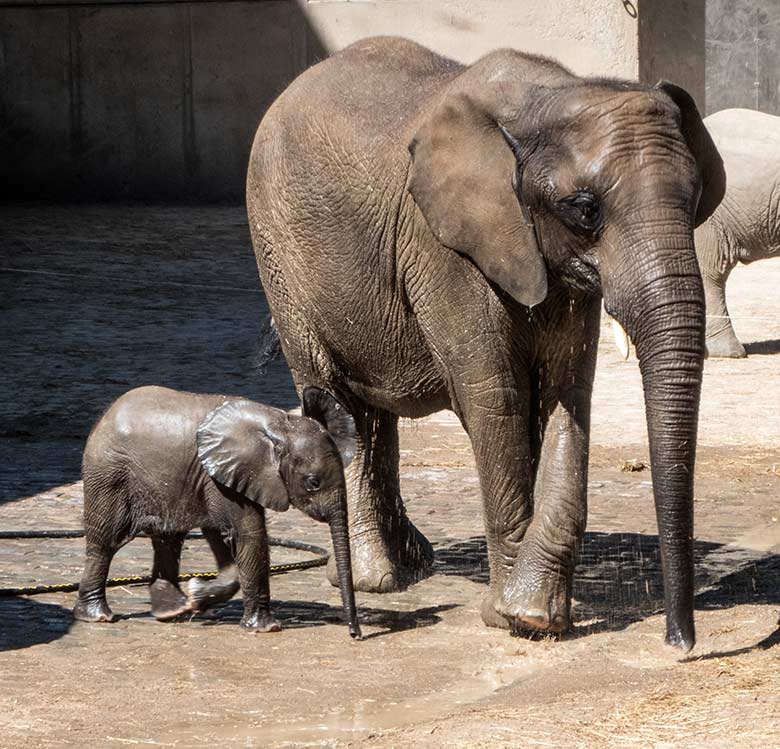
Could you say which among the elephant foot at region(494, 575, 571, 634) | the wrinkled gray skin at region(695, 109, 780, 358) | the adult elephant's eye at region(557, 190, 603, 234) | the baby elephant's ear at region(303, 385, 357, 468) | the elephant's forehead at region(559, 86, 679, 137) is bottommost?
the wrinkled gray skin at region(695, 109, 780, 358)

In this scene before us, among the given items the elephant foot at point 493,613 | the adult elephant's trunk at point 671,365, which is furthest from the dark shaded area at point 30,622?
the adult elephant's trunk at point 671,365

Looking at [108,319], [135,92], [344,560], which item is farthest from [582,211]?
[135,92]

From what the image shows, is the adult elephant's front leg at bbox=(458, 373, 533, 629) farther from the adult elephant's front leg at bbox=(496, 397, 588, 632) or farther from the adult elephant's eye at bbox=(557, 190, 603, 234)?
the adult elephant's eye at bbox=(557, 190, 603, 234)

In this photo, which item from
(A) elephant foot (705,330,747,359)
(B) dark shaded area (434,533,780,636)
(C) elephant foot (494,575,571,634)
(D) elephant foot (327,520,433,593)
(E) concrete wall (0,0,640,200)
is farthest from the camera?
(E) concrete wall (0,0,640,200)

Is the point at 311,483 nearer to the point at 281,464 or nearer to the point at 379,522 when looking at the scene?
the point at 281,464

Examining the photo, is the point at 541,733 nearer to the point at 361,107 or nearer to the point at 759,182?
the point at 361,107

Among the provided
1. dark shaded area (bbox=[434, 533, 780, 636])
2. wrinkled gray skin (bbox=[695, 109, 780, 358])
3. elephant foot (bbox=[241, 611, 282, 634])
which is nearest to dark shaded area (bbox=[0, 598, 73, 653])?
elephant foot (bbox=[241, 611, 282, 634])

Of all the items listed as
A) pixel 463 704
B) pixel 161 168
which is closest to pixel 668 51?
pixel 161 168

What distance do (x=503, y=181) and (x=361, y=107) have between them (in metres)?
1.19

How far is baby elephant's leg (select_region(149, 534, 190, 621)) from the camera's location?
674cm

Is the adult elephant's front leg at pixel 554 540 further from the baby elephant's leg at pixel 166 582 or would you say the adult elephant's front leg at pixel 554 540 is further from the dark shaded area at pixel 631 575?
the baby elephant's leg at pixel 166 582

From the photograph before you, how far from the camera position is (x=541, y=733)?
5172 millimetres

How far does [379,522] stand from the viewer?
7.52 meters

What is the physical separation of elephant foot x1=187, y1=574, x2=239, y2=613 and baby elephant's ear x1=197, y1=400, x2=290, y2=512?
451 millimetres
